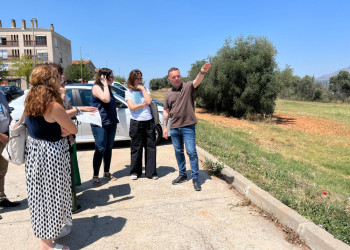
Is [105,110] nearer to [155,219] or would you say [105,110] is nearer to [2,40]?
[155,219]

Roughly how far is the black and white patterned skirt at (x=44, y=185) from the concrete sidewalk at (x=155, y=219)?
0.46m

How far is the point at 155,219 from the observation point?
133 inches

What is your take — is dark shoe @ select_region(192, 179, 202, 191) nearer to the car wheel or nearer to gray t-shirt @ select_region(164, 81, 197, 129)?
gray t-shirt @ select_region(164, 81, 197, 129)

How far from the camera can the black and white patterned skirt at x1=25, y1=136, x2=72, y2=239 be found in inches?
99.7

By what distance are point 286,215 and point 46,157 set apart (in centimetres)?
275

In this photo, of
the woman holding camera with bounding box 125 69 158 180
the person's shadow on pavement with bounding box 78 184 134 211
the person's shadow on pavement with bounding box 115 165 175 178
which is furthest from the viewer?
the person's shadow on pavement with bounding box 115 165 175 178

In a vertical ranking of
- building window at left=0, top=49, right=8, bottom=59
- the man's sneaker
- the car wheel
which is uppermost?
building window at left=0, top=49, right=8, bottom=59

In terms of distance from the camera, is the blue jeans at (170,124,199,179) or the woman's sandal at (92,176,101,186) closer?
the blue jeans at (170,124,199,179)

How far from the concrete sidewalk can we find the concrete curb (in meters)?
0.14

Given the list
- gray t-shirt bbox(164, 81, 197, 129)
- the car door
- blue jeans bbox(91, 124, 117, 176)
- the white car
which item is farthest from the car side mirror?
gray t-shirt bbox(164, 81, 197, 129)

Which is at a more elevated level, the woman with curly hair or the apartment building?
the apartment building

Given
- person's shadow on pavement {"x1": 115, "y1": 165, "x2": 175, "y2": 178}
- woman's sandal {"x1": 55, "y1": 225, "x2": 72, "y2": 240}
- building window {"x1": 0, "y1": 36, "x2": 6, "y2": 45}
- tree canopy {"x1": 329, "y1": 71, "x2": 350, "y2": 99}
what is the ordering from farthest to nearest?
1. building window {"x1": 0, "y1": 36, "x2": 6, "y2": 45}
2. tree canopy {"x1": 329, "y1": 71, "x2": 350, "y2": 99}
3. person's shadow on pavement {"x1": 115, "y1": 165, "x2": 175, "y2": 178}
4. woman's sandal {"x1": 55, "y1": 225, "x2": 72, "y2": 240}

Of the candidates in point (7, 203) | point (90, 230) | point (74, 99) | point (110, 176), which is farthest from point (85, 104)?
point (90, 230)

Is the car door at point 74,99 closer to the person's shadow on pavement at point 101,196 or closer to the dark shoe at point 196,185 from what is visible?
the person's shadow on pavement at point 101,196
